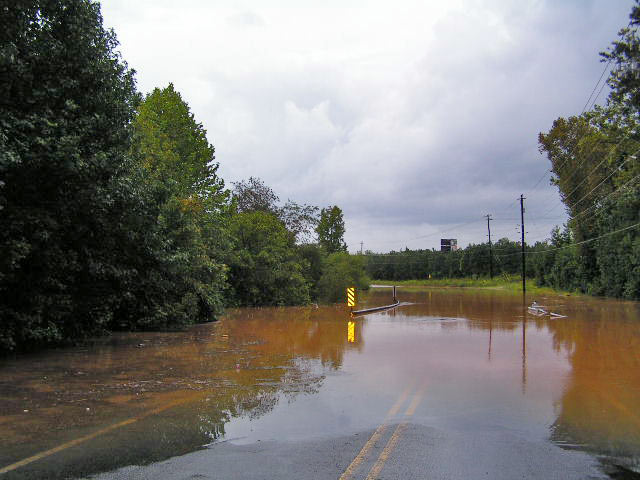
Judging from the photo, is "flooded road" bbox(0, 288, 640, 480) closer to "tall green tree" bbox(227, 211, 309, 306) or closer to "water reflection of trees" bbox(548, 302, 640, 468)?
"water reflection of trees" bbox(548, 302, 640, 468)

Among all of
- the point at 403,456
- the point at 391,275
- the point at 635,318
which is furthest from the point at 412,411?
the point at 391,275

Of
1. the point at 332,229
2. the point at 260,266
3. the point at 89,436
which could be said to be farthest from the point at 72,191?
the point at 332,229

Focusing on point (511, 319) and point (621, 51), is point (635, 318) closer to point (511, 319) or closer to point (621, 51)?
point (511, 319)

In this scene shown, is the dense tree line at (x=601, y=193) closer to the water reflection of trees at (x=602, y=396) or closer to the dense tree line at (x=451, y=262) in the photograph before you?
the water reflection of trees at (x=602, y=396)

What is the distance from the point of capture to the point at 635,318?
2741cm

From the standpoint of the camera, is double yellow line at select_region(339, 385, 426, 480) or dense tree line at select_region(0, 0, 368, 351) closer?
double yellow line at select_region(339, 385, 426, 480)

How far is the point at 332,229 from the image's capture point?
255ft

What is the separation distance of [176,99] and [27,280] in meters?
23.3

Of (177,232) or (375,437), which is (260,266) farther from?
(375,437)

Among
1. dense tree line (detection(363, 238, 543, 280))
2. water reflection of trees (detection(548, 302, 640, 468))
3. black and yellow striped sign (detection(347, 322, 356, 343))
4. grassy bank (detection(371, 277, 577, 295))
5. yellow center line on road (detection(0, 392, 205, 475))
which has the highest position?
dense tree line (detection(363, 238, 543, 280))

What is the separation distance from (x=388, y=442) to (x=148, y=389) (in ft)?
16.2

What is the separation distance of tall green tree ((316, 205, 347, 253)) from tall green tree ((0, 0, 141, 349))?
61.2 metres

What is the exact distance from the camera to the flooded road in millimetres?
5797

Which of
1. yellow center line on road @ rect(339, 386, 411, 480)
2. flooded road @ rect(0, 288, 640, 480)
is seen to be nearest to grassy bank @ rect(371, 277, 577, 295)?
flooded road @ rect(0, 288, 640, 480)
